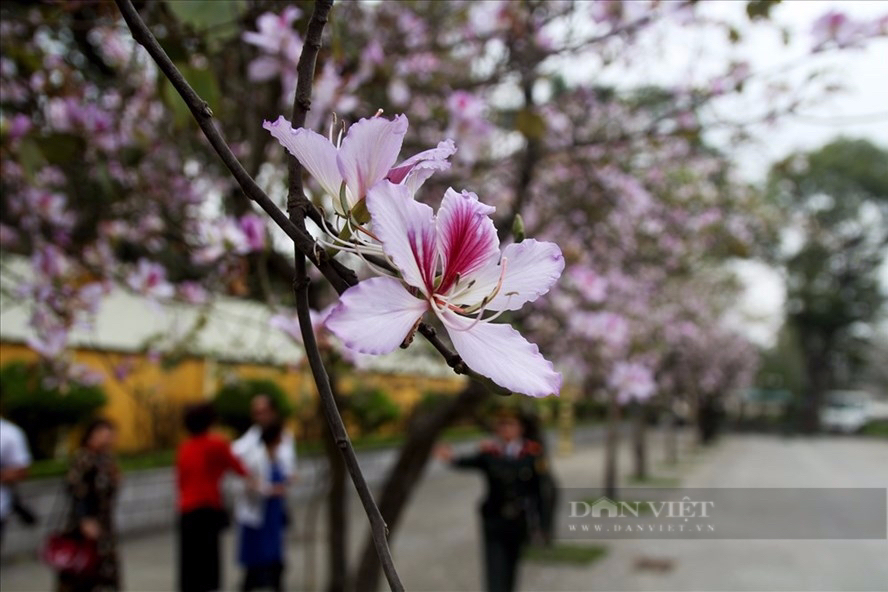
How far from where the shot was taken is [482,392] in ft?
13.8

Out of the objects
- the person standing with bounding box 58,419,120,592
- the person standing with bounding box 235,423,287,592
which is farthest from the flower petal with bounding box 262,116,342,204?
the person standing with bounding box 235,423,287,592

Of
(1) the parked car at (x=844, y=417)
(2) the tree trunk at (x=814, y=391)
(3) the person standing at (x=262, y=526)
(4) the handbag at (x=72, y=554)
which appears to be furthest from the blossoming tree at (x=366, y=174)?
(1) the parked car at (x=844, y=417)

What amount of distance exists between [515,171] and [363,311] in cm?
402

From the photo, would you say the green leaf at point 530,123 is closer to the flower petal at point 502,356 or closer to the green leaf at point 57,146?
the green leaf at point 57,146

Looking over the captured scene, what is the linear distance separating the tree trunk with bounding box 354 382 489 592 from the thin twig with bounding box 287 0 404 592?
3801mm

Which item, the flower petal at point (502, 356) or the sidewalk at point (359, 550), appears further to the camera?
the sidewalk at point (359, 550)

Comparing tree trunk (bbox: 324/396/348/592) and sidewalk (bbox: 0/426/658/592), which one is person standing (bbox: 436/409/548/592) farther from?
sidewalk (bbox: 0/426/658/592)

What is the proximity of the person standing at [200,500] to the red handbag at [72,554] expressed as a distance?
61 cm

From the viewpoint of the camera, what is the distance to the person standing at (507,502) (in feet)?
16.7

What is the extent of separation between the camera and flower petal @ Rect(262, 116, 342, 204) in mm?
735

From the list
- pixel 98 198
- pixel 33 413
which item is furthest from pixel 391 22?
pixel 33 413

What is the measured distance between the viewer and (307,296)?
80 centimetres

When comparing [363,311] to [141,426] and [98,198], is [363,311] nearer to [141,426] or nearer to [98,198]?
[98,198]

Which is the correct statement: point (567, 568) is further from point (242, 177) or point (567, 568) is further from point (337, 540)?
point (242, 177)
